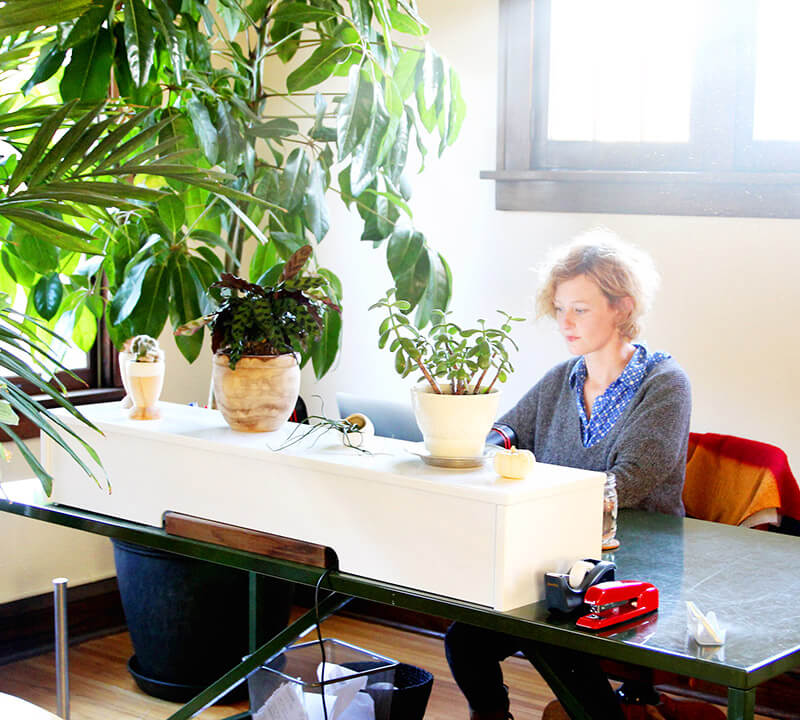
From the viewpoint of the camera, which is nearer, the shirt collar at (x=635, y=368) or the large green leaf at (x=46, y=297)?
the shirt collar at (x=635, y=368)

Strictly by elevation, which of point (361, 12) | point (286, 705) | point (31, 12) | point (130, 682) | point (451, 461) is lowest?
point (130, 682)

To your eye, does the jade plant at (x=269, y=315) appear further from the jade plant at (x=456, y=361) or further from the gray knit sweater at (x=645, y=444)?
the gray knit sweater at (x=645, y=444)

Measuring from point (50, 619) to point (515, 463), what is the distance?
2.30m

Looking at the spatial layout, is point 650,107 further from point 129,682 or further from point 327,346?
point 129,682

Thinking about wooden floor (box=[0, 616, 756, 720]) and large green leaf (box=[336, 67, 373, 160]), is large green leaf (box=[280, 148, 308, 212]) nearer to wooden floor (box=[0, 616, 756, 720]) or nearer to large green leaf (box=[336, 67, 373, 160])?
large green leaf (box=[336, 67, 373, 160])

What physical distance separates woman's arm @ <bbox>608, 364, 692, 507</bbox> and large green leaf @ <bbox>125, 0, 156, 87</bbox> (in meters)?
1.35

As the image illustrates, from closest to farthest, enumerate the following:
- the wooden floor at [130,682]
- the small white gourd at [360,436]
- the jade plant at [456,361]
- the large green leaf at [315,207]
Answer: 1. the jade plant at [456,361]
2. the small white gourd at [360,436]
3. the large green leaf at [315,207]
4. the wooden floor at [130,682]

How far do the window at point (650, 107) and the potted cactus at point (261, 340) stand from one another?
144 centimetres

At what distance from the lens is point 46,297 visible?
300 cm

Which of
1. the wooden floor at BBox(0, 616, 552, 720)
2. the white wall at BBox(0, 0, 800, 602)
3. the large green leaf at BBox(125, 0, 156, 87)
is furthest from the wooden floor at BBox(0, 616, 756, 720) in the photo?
the large green leaf at BBox(125, 0, 156, 87)

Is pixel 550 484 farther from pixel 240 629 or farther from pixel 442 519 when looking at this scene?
pixel 240 629

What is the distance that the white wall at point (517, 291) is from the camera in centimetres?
316

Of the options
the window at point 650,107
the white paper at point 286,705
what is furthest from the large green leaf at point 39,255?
the window at point 650,107

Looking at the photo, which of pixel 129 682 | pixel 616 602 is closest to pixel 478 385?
pixel 616 602
